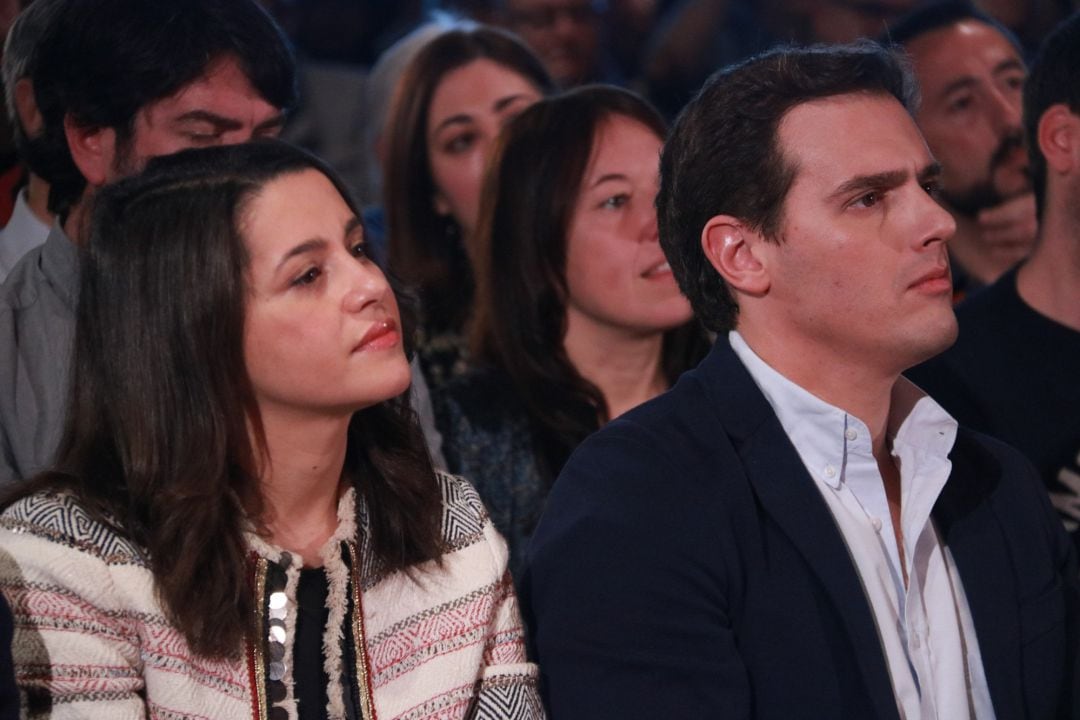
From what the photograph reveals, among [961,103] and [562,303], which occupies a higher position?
[961,103]

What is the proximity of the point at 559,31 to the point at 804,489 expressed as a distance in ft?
9.12

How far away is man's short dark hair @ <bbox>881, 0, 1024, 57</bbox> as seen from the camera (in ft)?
12.4

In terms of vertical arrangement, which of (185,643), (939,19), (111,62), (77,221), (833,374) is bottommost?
(185,643)

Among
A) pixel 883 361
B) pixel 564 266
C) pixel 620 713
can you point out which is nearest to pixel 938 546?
pixel 883 361

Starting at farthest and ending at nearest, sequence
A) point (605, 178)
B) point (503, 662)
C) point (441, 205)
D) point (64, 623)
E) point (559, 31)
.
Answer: point (559, 31) → point (441, 205) → point (605, 178) → point (503, 662) → point (64, 623)

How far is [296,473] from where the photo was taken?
2031mm

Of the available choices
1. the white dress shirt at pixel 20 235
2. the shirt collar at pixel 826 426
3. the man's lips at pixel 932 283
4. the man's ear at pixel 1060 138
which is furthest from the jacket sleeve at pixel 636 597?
the man's ear at pixel 1060 138

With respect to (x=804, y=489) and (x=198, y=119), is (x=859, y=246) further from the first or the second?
(x=198, y=119)

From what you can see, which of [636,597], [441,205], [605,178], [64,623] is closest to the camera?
[64,623]

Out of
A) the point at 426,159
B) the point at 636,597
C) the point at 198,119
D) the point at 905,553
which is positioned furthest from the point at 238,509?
the point at 426,159

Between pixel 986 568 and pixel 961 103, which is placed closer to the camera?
pixel 986 568

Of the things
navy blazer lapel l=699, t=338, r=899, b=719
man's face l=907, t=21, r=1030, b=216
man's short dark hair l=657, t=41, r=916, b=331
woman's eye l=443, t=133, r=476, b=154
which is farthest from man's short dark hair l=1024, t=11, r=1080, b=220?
woman's eye l=443, t=133, r=476, b=154

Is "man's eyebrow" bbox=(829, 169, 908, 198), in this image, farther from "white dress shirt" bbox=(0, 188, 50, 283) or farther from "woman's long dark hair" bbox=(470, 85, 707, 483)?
"white dress shirt" bbox=(0, 188, 50, 283)

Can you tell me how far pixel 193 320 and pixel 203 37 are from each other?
0.73m
